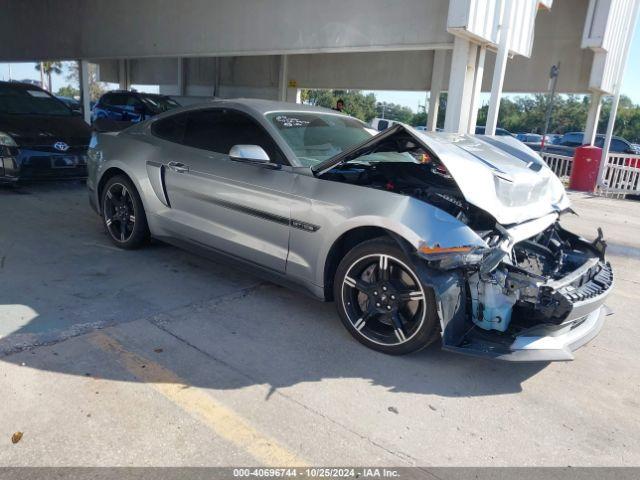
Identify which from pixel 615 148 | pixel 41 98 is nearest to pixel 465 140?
pixel 41 98

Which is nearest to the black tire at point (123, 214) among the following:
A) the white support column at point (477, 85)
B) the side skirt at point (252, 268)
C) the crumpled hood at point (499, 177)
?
the side skirt at point (252, 268)

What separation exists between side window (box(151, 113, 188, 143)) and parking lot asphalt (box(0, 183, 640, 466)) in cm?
136

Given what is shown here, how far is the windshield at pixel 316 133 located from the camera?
13.7 ft

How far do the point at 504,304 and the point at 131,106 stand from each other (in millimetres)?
14338

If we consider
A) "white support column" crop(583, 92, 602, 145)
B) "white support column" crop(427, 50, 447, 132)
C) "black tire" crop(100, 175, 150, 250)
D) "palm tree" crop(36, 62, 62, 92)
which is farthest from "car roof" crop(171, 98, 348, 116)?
"palm tree" crop(36, 62, 62, 92)

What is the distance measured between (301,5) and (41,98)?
5.17 meters

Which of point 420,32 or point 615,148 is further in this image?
point 615,148

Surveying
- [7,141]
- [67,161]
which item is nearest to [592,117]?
[67,161]

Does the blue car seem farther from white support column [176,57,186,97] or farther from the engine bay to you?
the engine bay

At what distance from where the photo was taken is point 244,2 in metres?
11.4

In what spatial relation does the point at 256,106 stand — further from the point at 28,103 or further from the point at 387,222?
the point at 28,103

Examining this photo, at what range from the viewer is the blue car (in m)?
14.7

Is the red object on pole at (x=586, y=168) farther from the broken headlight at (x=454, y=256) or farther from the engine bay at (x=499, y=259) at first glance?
the broken headlight at (x=454, y=256)

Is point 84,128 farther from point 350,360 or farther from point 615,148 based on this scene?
point 615,148
